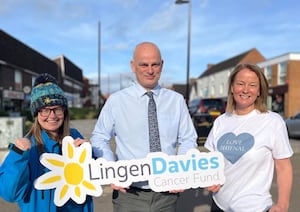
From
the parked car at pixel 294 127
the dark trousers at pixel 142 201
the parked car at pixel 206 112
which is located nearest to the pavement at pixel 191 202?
the dark trousers at pixel 142 201

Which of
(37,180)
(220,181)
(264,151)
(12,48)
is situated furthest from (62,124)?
(12,48)

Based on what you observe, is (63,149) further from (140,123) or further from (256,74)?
(256,74)

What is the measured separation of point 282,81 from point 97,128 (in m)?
36.9

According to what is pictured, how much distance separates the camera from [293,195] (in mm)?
5348

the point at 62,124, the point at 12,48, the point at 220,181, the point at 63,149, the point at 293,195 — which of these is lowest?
the point at 293,195

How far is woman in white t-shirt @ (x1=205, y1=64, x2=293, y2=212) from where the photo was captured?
7.27ft

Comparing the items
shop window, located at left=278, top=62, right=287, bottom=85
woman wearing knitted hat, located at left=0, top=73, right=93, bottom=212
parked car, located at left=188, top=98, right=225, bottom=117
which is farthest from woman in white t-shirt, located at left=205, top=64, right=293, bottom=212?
shop window, located at left=278, top=62, right=287, bottom=85

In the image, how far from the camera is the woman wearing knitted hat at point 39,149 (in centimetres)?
195

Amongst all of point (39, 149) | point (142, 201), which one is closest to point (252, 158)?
point (142, 201)

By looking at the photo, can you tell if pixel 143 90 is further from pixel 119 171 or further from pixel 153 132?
pixel 119 171

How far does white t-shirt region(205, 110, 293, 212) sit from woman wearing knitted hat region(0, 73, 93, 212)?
1066 millimetres

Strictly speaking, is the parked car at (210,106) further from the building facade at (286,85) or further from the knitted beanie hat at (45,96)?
the building facade at (286,85)

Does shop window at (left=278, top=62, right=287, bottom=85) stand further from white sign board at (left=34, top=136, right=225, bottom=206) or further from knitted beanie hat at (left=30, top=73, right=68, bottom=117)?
knitted beanie hat at (left=30, top=73, right=68, bottom=117)

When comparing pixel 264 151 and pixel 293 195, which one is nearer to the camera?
pixel 264 151
